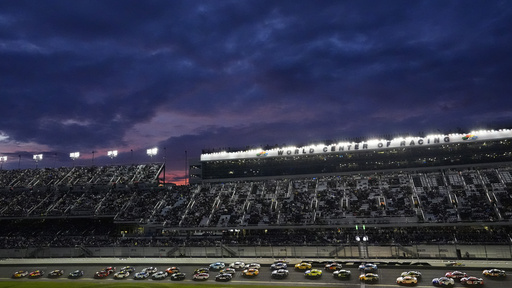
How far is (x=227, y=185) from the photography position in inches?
4412

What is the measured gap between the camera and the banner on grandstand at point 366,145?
309 ft

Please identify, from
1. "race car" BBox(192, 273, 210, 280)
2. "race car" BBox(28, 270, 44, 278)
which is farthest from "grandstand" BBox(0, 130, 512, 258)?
"race car" BBox(192, 273, 210, 280)

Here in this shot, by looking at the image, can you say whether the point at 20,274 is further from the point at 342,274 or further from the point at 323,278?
the point at 342,274

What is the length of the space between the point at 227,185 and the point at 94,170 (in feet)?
181

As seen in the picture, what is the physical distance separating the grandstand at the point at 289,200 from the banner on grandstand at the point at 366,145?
304 millimetres

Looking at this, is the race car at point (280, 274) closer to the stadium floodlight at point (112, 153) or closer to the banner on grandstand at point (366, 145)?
the banner on grandstand at point (366, 145)

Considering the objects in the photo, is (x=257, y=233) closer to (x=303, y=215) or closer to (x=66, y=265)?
(x=303, y=215)

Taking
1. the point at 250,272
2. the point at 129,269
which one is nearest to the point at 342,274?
the point at 250,272

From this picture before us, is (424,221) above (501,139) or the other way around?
the other way around

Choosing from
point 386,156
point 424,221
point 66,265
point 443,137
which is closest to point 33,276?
point 66,265

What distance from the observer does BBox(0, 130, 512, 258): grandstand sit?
77.2m

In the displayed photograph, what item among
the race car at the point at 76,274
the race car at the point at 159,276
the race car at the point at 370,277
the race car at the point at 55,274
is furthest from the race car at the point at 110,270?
the race car at the point at 370,277

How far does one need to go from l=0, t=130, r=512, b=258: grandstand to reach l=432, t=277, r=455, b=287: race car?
1637cm

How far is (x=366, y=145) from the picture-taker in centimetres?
10362
